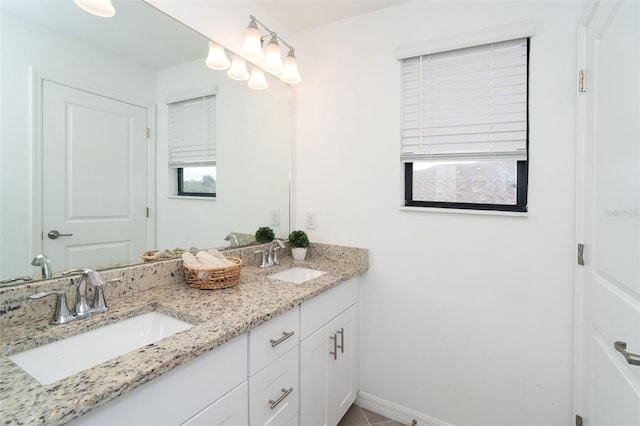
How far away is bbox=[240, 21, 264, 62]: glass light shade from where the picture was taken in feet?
5.29

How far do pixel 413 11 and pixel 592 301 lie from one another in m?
1.68

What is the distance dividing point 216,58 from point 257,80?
1.11 feet

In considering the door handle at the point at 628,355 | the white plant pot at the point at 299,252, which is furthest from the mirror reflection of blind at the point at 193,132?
the door handle at the point at 628,355

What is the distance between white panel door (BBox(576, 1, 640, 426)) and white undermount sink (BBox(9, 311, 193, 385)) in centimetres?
→ 143

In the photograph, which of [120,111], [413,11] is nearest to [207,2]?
[120,111]

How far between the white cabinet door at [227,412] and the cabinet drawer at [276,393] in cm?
3

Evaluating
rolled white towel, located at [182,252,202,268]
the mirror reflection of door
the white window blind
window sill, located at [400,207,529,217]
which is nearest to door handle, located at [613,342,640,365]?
window sill, located at [400,207,529,217]

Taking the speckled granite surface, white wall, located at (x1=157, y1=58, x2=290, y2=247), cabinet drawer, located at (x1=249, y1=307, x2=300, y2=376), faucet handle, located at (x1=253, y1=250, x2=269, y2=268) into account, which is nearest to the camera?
the speckled granite surface

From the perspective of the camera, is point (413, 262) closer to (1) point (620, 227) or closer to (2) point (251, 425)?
(1) point (620, 227)

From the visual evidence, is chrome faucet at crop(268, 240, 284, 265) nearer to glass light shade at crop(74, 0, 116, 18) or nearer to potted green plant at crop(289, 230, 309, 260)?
potted green plant at crop(289, 230, 309, 260)

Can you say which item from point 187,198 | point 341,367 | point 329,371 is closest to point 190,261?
point 187,198

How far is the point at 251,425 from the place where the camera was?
3.40ft

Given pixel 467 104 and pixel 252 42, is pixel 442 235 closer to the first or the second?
pixel 467 104

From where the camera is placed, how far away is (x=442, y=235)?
1671 mm
